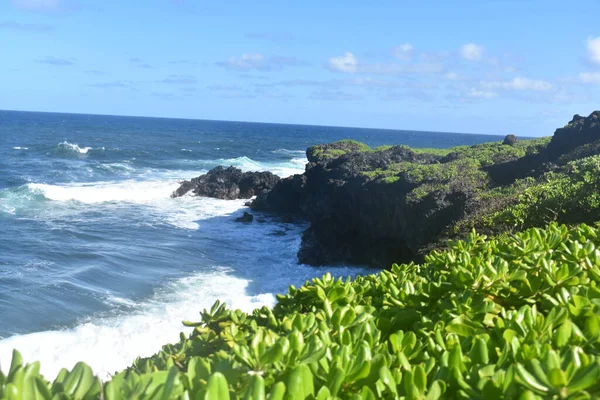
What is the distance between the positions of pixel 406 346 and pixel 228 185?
102ft

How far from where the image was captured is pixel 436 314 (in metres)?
3.12

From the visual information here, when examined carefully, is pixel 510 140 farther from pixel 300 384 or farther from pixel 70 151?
pixel 70 151

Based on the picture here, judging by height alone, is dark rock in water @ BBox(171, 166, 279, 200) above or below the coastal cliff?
below

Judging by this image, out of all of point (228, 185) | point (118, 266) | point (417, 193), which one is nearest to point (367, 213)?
point (417, 193)

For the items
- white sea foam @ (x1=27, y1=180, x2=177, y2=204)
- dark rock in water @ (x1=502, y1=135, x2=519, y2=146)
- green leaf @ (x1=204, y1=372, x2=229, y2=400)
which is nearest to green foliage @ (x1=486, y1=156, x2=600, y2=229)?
green leaf @ (x1=204, y1=372, x2=229, y2=400)

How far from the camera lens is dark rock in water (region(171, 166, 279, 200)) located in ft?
106

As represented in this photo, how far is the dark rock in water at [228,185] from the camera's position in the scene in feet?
106

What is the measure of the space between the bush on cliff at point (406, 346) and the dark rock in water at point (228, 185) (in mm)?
28516

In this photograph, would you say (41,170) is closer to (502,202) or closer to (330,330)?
(502,202)

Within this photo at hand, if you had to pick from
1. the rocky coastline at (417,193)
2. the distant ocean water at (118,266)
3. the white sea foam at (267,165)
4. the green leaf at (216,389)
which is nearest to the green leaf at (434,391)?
the green leaf at (216,389)

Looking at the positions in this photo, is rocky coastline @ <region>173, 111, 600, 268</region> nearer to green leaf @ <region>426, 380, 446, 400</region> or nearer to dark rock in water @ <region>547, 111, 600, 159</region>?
dark rock in water @ <region>547, 111, 600, 159</region>

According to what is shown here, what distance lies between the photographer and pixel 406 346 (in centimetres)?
249

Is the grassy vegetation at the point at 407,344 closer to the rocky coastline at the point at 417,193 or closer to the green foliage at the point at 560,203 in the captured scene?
the green foliage at the point at 560,203

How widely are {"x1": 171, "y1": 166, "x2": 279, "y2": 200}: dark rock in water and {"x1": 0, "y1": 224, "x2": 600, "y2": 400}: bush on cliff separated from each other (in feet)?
93.6
